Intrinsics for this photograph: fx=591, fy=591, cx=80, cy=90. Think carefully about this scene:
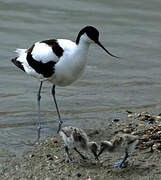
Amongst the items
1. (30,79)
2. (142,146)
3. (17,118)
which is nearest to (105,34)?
(30,79)

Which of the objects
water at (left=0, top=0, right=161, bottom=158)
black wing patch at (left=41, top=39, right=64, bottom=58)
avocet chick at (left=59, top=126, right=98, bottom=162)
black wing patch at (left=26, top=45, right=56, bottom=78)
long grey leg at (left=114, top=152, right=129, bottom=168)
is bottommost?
water at (left=0, top=0, right=161, bottom=158)

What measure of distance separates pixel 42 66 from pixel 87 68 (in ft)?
9.18

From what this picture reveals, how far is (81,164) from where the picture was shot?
612cm

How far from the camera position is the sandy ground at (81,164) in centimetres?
582

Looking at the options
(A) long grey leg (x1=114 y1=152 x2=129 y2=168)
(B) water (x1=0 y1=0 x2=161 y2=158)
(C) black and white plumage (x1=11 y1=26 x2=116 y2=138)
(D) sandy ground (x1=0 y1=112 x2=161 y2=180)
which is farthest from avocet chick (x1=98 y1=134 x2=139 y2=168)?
(C) black and white plumage (x1=11 y1=26 x2=116 y2=138)

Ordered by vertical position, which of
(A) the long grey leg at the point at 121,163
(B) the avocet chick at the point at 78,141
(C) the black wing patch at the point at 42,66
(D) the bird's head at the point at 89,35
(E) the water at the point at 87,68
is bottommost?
(E) the water at the point at 87,68

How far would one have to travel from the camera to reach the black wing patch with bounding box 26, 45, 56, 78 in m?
7.87

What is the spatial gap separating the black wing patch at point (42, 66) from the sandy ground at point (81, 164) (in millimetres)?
1148

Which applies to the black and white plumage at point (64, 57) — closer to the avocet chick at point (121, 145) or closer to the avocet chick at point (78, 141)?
the avocet chick at point (78, 141)

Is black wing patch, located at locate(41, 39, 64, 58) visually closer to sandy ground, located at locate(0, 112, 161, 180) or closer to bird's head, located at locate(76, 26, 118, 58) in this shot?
bird's head, located at locate(76, 26, 118, 58)

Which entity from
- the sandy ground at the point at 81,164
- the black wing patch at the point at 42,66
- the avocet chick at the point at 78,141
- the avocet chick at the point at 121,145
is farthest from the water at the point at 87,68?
the avocet chick at the point at 121,145

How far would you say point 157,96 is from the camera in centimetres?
938

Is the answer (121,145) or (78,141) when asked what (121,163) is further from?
(78,141)

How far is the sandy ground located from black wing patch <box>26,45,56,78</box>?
3.76 feet
